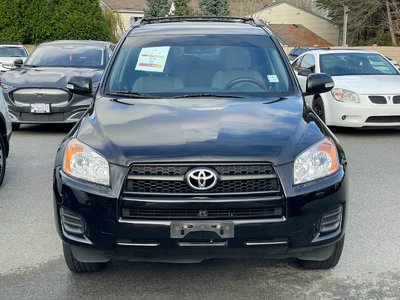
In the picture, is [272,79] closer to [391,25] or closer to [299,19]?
[391,25]

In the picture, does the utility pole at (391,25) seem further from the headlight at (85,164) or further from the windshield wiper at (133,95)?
the headlight at (85,164)

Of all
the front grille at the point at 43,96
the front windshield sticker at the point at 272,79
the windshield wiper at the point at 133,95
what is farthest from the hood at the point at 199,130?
the front grille at the point at 43,96

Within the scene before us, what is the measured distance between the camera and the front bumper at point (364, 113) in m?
8.74

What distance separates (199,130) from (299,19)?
208 ft

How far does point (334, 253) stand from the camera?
3.67m

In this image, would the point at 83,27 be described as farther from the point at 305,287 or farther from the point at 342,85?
the point at 305,287

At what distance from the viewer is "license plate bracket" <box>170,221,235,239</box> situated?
3.05 metres

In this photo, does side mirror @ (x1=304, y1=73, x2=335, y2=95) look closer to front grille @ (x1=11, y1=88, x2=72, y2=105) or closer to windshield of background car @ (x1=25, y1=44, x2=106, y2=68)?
front grille @ (x1=11, y1=88, x2=72, y2=105)

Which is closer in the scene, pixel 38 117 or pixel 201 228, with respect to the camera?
pixel 201 228

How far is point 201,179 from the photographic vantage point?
3076 mm

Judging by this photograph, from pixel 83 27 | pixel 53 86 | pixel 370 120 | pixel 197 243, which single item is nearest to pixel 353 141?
pixel 370 120

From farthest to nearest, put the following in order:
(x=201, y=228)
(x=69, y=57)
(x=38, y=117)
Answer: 1. (x=69, y=57)
2. (x=38, y=117)
3. (x=201, y=228)

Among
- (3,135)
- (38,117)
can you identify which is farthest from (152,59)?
(38,117)

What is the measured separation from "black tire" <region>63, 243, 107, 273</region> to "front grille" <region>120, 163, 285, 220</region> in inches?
29.1
